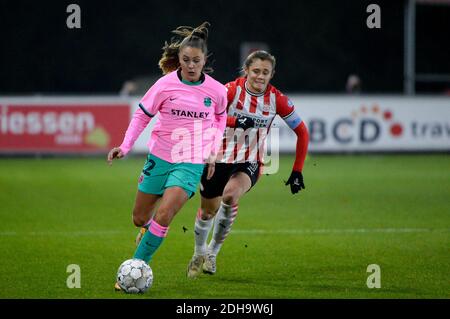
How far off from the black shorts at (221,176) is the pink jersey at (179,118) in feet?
2.59

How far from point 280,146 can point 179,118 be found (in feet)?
44.7

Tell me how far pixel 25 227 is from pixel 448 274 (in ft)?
16.8

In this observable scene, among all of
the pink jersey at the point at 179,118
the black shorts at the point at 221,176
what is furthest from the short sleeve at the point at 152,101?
the black shorts at the point at 221,176

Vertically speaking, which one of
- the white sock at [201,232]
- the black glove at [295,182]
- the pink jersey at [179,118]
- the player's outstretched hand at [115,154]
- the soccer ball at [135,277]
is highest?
the pink jersey at [179,118]

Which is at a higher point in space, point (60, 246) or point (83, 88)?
point (83, 88)

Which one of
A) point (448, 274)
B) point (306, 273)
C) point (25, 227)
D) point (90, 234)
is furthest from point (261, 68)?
point (25, 227)

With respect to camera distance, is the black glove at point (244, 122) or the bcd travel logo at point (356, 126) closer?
the black glove at point (244, 122)

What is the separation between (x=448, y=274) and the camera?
789 centimetres

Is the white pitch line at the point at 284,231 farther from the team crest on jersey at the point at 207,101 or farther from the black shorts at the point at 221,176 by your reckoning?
the team crest on jersey at the point at 207,101

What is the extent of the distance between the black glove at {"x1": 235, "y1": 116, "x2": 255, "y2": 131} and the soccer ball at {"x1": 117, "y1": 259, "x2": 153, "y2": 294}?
1940 mm

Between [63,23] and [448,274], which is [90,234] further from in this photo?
[63,23]

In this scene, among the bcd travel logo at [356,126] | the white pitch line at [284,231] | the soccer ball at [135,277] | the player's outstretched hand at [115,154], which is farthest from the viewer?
the bcd travel logo at [356,126]

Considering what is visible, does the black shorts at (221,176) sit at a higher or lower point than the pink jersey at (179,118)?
lower

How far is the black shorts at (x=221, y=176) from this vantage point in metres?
8.35
